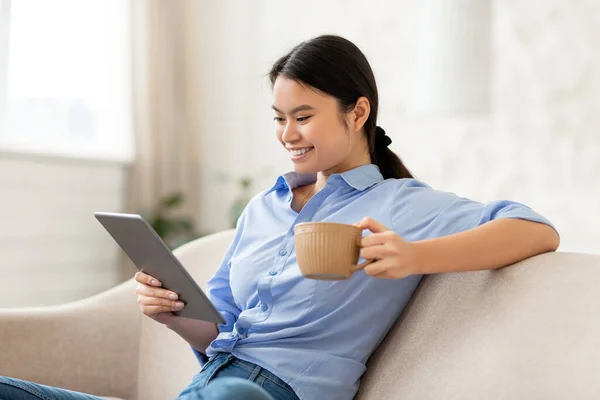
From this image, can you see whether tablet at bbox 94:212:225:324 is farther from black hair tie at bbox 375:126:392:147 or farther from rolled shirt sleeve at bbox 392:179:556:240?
black hair tie at bbox 375:126:392:147

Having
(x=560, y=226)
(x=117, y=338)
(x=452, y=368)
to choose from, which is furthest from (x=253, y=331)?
(x=560, y=226)

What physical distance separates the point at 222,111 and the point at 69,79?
888mm

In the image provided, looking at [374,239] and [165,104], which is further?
[165,104]

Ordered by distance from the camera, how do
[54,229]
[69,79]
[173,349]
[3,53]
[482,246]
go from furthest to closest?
[69,79] < [54,229] < [3,53] < [173,349] < [482,246]

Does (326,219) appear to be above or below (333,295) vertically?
above

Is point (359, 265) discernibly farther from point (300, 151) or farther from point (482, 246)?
point (300, 151)

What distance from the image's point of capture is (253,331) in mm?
1513

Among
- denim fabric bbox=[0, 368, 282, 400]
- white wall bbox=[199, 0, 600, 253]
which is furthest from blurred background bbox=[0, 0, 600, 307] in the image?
denim fabric bbox=[0, 368, 282, 400]

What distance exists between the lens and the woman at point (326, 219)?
137 cm

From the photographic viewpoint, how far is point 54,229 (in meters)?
3.86

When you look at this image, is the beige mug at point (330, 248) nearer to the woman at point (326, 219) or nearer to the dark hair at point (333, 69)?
the woman at point (326, 219)

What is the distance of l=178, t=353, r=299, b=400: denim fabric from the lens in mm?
1399

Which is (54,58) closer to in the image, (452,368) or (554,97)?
(554,97)

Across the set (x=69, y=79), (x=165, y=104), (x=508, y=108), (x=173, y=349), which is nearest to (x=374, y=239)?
(x=173, y=349)
